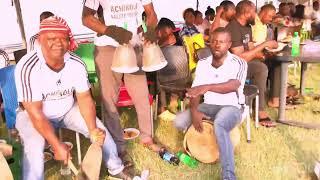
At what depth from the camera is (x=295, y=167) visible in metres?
4.06

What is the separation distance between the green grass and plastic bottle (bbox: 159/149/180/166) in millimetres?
48

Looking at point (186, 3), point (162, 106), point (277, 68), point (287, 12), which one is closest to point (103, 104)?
point (162, 106)

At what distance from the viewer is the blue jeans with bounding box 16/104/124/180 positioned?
126 inches

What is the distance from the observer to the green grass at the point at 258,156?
3.98 meters

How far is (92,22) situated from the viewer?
152 inches

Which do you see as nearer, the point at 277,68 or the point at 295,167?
the point at 295,167

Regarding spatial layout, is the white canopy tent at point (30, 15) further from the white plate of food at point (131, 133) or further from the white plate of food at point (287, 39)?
the white plate of food at point (287, 39)

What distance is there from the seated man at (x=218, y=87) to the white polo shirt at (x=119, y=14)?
2.59ft

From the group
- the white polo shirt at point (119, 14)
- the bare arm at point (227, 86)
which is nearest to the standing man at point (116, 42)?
the white polo shirt at point (119, 14)

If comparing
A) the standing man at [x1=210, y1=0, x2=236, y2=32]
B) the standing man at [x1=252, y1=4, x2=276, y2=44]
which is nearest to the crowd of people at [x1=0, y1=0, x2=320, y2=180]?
the standing man at [x1=252, y1=4, x2=276, y2=44]

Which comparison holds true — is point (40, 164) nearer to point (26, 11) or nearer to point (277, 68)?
point (277, 68)

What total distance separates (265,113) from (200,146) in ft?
5.58

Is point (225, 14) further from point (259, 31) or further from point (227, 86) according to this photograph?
point (227, 86)

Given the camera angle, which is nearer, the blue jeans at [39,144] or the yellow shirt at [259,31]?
the blue jeans at [39,144]
